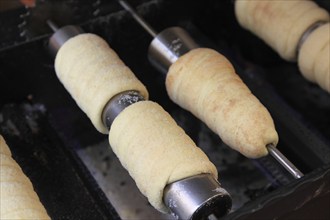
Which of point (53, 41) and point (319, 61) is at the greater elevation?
point (319, 61)

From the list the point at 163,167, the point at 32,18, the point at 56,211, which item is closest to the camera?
the point at 163,167

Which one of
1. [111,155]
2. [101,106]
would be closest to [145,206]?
[111,155]

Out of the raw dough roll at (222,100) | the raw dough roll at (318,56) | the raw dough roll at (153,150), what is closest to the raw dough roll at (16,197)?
the raw dough roll at (153,150)

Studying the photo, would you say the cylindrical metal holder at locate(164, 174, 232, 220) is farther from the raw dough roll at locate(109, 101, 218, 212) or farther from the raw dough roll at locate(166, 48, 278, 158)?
the raw dough roll at locate(166, 48, 278, 158)

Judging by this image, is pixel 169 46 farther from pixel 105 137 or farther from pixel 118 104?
pixel 105 137

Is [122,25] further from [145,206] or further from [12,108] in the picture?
[145,206]

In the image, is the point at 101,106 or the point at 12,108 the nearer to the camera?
the point at 101,106

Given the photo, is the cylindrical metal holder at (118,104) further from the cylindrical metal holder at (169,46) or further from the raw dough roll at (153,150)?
the cylindrical metal holder at (169,46)
